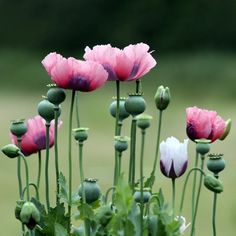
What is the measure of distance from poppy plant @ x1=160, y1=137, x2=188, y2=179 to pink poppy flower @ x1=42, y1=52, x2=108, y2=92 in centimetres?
9

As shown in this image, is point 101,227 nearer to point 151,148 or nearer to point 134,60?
point 134,60

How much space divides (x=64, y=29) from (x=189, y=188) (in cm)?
345

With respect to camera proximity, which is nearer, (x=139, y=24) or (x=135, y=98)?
(x=135, y=98)

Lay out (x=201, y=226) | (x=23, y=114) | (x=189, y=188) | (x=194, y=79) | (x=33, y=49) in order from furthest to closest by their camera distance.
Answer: (x=33, y=49) < (x=194, y=79) < (x=23, y=114) < (x=189, y=188) < (x=201, y=226)

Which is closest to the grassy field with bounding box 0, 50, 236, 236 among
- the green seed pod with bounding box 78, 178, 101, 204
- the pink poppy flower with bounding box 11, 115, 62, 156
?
the pink poppy flower with bounding box 11, 115, 62, 156

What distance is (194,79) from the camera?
5.81 meters

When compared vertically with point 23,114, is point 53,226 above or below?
above

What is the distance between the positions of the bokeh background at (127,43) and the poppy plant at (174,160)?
11.6ft

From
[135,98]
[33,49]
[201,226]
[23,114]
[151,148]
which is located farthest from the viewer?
[33,49]

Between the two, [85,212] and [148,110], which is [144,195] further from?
[148,110]

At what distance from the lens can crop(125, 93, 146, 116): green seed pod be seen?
2.62ft

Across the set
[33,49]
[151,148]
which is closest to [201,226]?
[151,148]

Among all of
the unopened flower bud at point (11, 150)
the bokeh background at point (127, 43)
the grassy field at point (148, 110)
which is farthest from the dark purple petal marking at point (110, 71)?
the bokeh background at point (127, 43)

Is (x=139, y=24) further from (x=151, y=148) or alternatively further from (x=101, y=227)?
(x=101, y=227)
